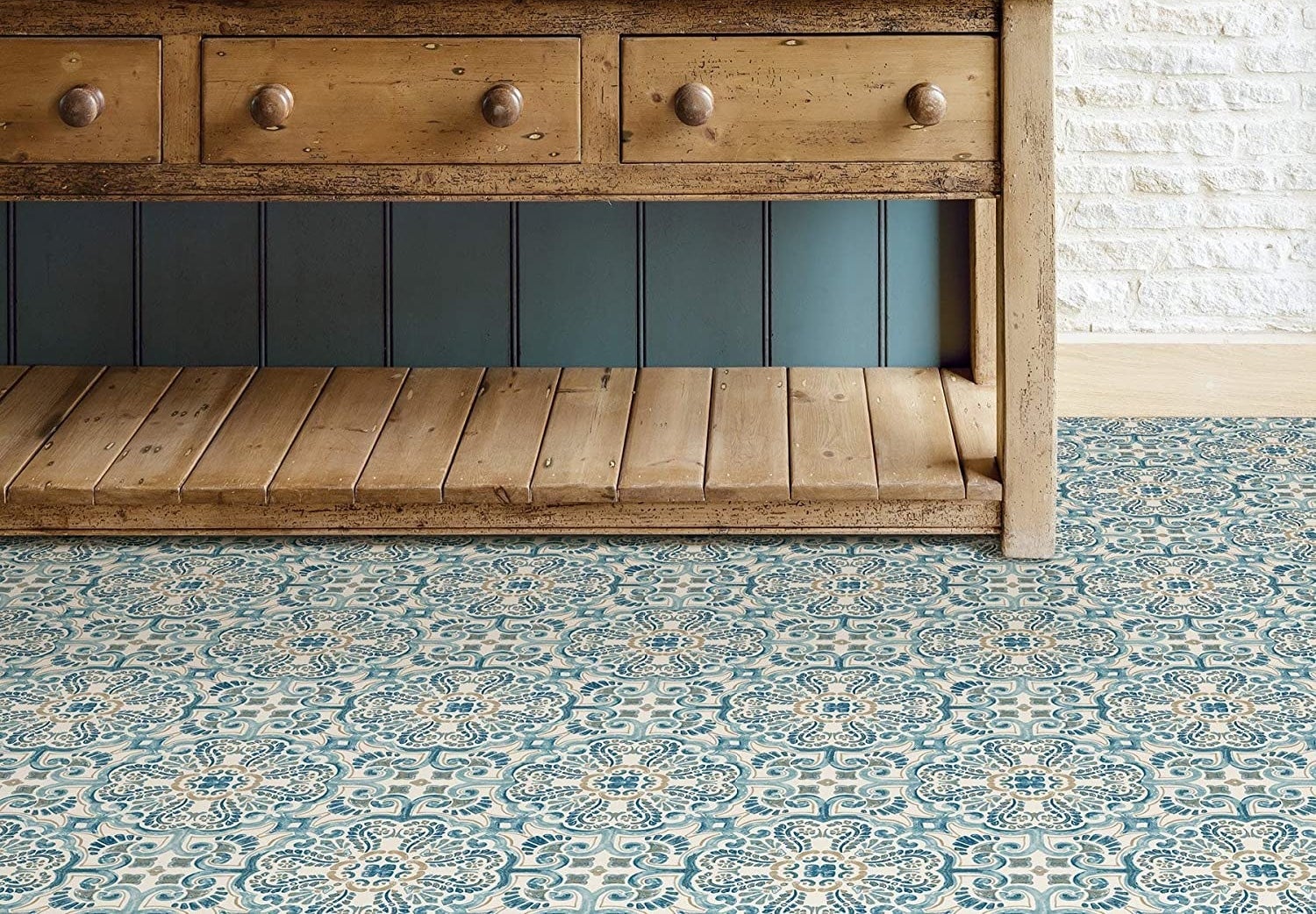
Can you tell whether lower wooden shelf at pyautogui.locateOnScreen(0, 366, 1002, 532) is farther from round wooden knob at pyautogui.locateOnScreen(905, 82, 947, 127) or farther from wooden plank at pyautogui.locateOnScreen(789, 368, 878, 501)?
round wooden knob at pyautogui.locateOnScreen(905, 82, 947, 127)

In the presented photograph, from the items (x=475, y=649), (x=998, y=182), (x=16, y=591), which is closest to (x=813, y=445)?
(x=998, y=182)

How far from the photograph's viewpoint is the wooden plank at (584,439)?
2361 mm

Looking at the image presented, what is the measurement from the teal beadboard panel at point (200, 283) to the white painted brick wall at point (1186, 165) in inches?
58.3

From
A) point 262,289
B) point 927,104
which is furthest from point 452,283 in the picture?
point 927,104

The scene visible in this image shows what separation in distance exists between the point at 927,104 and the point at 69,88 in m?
1.20

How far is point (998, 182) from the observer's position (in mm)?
2252

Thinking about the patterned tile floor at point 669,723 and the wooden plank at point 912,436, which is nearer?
the patterned tile floor at point 669,723

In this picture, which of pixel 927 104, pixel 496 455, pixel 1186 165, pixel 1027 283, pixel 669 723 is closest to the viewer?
pixel 669 723

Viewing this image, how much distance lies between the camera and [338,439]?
99.2 inches

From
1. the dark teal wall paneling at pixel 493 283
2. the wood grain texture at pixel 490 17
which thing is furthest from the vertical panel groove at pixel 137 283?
the wood grain texture at pixel 490 17

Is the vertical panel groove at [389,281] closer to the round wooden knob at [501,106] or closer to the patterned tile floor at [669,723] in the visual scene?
the patterned tile floor at [669,723]

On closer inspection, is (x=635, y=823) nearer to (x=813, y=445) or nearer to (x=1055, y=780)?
(x=1055, y=780)

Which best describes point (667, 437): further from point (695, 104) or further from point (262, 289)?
point (262, 289)

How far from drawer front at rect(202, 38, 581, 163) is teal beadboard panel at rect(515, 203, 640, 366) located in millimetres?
594
